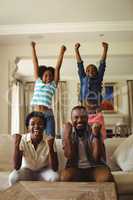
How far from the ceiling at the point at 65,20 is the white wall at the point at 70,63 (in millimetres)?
91

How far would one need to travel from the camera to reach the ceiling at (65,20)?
2.97 meters

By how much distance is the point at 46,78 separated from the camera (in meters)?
3.08

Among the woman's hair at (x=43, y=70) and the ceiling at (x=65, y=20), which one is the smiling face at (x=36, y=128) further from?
the ceiling at (x=65, y=20)

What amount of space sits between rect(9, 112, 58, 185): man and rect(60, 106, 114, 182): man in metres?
0.11

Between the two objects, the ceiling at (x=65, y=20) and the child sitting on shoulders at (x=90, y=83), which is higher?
the ceiling at (x=65, y=20)

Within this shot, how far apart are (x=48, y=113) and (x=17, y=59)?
1011mm

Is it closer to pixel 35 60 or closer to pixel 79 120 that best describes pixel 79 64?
pixel 35 60

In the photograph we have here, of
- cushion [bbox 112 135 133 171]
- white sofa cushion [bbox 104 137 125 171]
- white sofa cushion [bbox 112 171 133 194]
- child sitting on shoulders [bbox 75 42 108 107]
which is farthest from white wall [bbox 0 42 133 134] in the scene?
white sofa cushion [bbox 112 171 133 194]

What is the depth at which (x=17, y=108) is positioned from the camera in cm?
358

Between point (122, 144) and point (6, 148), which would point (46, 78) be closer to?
point (6, 148)

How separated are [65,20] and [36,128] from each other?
1.67m

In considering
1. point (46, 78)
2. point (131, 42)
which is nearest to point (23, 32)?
point (46, 78)

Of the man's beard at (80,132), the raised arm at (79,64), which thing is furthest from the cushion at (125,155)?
the raised arm at (79,64)

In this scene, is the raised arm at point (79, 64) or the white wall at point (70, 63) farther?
the white wall at point (70, 63)
